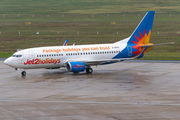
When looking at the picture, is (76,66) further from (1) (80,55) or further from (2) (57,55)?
(2) (57,55)

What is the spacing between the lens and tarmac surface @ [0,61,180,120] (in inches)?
1044

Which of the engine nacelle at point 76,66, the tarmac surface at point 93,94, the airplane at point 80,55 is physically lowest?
the tarmac surface at point 93,94

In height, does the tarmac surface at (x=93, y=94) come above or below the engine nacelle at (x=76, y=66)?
below

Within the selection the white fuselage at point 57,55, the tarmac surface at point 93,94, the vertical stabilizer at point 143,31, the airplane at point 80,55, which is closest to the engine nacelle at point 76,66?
the airplane at point 80,55

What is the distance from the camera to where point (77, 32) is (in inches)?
4114

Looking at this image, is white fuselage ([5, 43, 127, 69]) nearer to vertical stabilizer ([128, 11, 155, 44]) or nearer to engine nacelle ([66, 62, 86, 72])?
engine nacelle ([66, 62, 86, 72])

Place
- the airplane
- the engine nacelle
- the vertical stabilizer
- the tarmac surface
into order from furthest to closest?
the vertical stabilizer → the engine nacelle → the airplane → the tarmac surface

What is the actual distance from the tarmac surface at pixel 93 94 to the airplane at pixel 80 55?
4.82 feet

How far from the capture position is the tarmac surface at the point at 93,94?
26.5m

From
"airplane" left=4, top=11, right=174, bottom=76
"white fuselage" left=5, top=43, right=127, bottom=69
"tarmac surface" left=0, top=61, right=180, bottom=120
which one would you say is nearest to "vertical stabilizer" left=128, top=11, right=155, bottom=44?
"airplane" left=4, top=11, right=174, bottom=76

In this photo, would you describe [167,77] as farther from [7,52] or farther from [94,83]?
[7,52]

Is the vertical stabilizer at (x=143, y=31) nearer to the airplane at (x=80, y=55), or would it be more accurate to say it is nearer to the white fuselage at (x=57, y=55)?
the airplane at (x=80, y=55)

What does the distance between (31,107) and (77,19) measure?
109 metres

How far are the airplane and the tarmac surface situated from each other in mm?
1468
